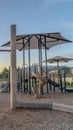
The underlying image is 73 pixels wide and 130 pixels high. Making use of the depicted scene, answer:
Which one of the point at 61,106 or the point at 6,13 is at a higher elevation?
the point at 6,13

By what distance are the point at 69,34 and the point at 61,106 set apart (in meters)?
10.5

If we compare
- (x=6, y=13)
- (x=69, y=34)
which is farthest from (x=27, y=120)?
(x=69, y=34)

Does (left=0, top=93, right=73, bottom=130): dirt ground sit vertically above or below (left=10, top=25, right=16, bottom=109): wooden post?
below

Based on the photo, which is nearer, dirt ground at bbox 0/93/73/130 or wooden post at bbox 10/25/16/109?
dirt ground at bbox 0/93/73/130

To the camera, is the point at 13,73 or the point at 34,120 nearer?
the point at 34,120

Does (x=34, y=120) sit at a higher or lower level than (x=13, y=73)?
lower

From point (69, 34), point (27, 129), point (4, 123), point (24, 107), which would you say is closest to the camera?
point (27, 129)

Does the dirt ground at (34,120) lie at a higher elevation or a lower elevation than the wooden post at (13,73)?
lower

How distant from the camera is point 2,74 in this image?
20.1 m

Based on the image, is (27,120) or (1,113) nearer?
(27,120)

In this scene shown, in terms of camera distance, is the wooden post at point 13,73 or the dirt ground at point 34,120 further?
the wooden post at point 13,73

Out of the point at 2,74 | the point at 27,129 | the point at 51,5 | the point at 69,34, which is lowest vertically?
the point at 27,129

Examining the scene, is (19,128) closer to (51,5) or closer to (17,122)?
(17,122)

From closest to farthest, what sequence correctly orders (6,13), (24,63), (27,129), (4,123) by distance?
(27,129), (4,123), (6,13), (24,63)
